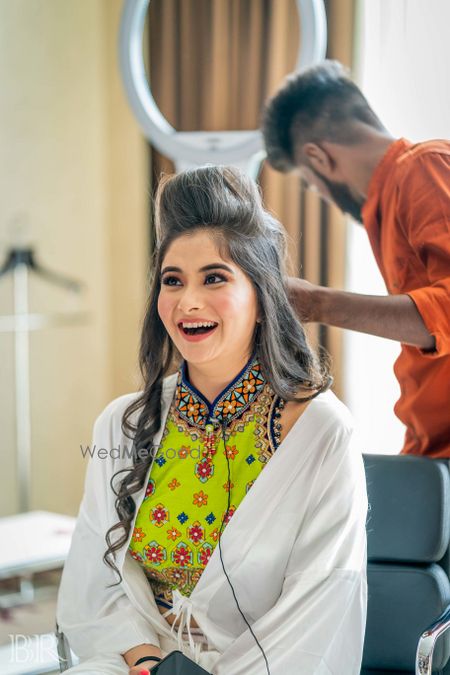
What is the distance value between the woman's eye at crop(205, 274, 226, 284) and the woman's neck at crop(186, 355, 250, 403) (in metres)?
0.15

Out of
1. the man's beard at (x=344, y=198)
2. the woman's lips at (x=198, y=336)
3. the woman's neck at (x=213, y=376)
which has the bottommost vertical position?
the woman's neck at (x=213, y=376)

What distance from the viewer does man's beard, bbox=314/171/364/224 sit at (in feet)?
7.15

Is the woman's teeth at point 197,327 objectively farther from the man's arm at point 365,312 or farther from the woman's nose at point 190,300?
the man's arm at point 365,312

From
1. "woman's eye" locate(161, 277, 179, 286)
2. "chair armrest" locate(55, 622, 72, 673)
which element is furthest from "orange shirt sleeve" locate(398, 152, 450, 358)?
"chair armrest" locate(55, 622, 72, 673)

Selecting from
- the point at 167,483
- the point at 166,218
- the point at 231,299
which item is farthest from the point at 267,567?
the point at 166,218

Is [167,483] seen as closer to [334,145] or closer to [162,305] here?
[162,305]

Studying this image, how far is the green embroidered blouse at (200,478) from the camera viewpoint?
1637 mm

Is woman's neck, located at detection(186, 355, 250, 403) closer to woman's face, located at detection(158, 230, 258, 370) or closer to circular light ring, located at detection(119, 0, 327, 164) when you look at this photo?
woman's face, located at detection(158, 230, 258, 370)

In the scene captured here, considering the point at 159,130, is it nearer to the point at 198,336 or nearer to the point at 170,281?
the point at 170,281

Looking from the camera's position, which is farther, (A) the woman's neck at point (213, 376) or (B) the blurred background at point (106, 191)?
(B) the blurred background at point (106, 191)

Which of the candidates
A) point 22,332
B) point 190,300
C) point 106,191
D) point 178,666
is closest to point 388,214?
point 190,300
